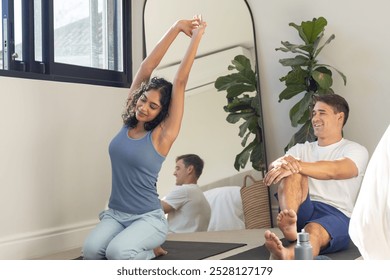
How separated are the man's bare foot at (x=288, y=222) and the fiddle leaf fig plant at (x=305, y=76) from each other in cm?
135

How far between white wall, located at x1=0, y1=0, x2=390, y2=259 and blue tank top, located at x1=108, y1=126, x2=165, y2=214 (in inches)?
25.4

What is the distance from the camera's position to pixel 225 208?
4.65 metres

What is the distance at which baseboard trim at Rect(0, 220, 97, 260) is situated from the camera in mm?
3873

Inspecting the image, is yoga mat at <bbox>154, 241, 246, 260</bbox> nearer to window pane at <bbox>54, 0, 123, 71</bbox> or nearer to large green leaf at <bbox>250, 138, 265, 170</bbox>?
large green leaf at <bbox>250, 138, 265, 170</bbox>

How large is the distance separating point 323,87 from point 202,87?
0.83 meters

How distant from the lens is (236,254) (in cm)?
364

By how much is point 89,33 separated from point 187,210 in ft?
4.54

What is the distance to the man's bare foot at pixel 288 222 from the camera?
3.20 meters

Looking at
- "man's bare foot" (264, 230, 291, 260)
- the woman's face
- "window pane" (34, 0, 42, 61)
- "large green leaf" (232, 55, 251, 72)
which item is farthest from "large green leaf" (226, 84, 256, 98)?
"man's bare foot" (264, 230, 291, 260)

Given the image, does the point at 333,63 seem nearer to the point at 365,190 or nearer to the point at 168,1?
the point at 168,1

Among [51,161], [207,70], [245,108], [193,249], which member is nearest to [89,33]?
[207,70]

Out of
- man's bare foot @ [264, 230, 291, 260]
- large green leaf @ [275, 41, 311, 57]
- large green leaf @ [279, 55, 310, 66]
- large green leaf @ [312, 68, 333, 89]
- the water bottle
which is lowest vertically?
man's bare foot @ [264, 230, 291, 260]

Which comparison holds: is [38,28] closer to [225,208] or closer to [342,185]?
[225,208]
